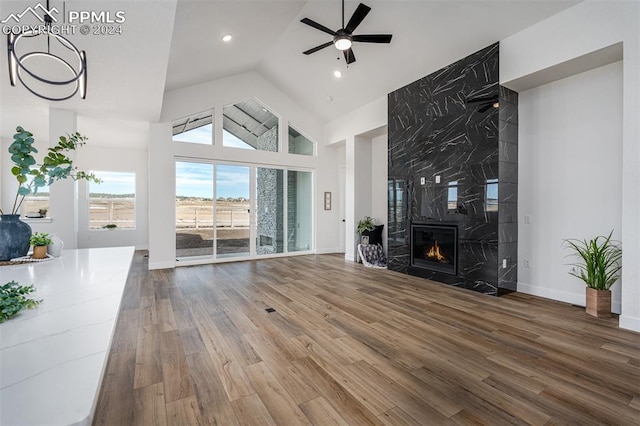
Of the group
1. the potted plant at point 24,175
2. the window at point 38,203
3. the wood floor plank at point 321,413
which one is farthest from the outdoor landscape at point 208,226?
the wood floor plank at point 321,413

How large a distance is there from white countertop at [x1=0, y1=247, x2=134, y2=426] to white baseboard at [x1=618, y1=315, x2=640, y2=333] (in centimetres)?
416

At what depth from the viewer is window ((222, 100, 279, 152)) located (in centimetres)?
651

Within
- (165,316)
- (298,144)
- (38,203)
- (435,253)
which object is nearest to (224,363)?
(165,316)

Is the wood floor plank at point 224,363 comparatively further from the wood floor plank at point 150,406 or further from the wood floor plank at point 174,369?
the wood floor plank at point 150,406

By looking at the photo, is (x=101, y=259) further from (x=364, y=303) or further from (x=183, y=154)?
(x=183, y=154)

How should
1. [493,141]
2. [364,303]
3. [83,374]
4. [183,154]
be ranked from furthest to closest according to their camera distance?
[183,154], [493,141], [364,303], [83,374]

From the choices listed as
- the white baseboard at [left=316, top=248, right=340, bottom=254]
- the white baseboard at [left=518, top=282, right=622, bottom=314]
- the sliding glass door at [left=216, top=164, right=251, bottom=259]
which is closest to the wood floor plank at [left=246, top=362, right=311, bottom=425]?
the white baseboard at [left=518, top=282, right=622, bottom=314]

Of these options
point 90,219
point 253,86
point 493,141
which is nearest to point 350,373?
point 493,141

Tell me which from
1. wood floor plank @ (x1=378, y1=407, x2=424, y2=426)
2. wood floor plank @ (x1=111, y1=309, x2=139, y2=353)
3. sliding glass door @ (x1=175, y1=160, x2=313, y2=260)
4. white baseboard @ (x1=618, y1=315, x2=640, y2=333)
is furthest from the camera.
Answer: sliding glass door @ (x1=175, y1=160, x2=313, y2=260)

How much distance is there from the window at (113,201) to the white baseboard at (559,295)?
892 centimetres

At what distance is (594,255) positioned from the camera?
10.8 feet

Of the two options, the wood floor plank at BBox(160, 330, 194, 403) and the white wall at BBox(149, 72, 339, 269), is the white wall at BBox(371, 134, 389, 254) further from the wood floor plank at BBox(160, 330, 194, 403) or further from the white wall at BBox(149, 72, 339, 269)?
the wood floor plank at BBox(160, 330, 194, 403)

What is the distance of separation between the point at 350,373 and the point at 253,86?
21.1ft

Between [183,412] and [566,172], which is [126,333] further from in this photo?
[566,172]
